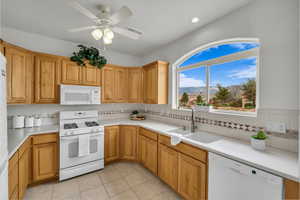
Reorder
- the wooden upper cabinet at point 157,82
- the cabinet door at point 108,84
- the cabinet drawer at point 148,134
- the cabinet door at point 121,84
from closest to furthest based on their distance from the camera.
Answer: the cabinet drawer at point 148,134 → the wooden upper cabinet at point 157,82 → the cabinet door at point 108,84 → the cabinet door at point 121,84

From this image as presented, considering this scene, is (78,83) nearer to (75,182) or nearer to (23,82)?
(23,82)

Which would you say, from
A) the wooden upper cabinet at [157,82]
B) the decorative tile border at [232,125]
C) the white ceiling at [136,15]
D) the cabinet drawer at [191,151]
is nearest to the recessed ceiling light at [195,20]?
the white ceiling at [136,15]

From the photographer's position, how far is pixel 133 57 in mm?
3699

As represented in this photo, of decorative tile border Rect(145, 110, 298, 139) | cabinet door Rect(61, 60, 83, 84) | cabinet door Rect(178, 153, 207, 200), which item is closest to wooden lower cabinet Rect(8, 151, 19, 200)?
cabinet door Rect(61, 60, 83, 84)

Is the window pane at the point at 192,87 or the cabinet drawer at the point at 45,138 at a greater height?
the window pane at the point at 192,87

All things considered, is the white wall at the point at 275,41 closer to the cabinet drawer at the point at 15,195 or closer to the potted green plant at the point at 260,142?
the potted green plant at the point at 260,142

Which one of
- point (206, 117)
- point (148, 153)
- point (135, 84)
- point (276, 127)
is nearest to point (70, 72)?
point (135, 84)

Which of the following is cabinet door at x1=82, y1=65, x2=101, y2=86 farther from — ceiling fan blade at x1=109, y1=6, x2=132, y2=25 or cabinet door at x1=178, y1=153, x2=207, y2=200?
cabinet door at x1=178, y1=153, x2=207, y2=200

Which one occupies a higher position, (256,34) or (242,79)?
(256,34)

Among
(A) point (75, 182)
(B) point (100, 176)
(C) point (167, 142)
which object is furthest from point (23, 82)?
(C) point (167, 142)

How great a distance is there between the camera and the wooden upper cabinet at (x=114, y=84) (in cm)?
295

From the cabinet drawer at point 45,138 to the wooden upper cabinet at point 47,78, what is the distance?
63 cm

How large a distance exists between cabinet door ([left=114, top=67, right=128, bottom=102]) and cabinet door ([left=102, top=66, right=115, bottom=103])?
98mm

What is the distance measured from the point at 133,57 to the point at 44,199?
11.1ft
